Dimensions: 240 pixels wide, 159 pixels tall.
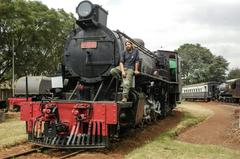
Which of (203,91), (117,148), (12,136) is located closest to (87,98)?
(117,148)

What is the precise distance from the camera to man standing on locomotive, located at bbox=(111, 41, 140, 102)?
1073cm

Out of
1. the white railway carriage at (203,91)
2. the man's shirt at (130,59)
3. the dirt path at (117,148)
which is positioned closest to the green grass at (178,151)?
the dirt path at (117,148)

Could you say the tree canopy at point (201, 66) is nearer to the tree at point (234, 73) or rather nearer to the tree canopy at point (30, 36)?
the tree at point (234, 73)

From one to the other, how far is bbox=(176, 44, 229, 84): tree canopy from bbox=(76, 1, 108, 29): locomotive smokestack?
6916cm

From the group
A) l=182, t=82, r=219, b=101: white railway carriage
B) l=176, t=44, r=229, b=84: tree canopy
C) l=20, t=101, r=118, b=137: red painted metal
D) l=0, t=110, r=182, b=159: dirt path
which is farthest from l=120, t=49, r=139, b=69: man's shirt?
l=176, t=44, r=229, b=84: tree canopy

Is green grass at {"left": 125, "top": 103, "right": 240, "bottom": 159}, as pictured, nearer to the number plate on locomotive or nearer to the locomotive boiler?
the locomotive boiler

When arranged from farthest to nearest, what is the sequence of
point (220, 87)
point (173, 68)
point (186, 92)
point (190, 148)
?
point (186, 92) → point (220, 87) → point (173, 68) → point (190, 148)

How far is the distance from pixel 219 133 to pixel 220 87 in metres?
40.1

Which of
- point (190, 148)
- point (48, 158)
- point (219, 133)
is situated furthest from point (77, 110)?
point (219, 133)

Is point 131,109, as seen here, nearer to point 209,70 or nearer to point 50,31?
point 50,31

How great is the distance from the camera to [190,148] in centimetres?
1055

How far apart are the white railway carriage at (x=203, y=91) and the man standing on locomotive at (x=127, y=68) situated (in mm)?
43110

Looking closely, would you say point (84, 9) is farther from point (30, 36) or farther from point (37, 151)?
point (30, 36)

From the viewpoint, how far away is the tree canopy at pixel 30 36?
33688 millimetres
